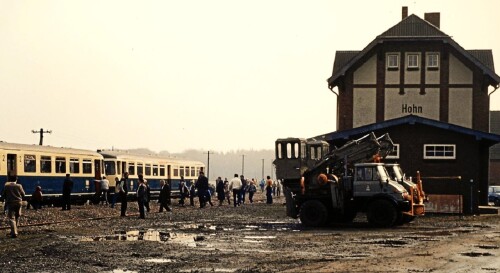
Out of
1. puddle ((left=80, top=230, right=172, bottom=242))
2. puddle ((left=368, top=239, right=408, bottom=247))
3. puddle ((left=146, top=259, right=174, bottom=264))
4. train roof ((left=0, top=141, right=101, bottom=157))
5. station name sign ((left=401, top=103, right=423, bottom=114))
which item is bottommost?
puddle ((left=80, top=230, right=172, bottom=242))

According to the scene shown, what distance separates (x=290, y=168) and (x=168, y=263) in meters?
15.9

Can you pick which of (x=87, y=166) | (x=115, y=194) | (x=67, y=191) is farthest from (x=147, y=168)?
(x=67, y=191)

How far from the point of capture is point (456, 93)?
149 ft

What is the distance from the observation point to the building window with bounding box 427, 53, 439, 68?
45.5 meters

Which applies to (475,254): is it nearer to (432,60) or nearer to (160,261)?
(160,261)

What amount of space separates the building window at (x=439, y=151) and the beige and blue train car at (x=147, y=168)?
15.6 m

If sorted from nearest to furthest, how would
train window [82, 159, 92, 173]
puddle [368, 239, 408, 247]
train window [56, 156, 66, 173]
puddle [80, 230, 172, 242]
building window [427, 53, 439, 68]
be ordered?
puddle [368, 239, 408, 247] < puddle [80, 230, 172, 242] < train window [56, 156, 66, 173] < train window [82, 159, 92, 173] < building window [427, 53, 439, 68]

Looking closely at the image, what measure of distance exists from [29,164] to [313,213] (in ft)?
54.5

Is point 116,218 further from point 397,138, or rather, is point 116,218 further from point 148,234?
point 397,138

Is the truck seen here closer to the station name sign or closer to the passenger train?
the passenger train

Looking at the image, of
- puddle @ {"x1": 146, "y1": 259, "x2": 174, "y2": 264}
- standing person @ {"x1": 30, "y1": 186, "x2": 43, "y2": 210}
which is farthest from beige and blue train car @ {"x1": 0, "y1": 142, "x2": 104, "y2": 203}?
puddle @ {"x1": 146, "y1": 259, "x2": 174, "y2": 264}

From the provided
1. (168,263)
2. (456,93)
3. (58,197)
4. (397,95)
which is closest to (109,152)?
(58,197)

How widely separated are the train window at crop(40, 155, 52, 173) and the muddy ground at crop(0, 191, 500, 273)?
390 inches

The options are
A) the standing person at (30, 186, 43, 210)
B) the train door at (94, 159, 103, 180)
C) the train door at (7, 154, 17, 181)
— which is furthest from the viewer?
the train door at (94, 159, 103, 180)
